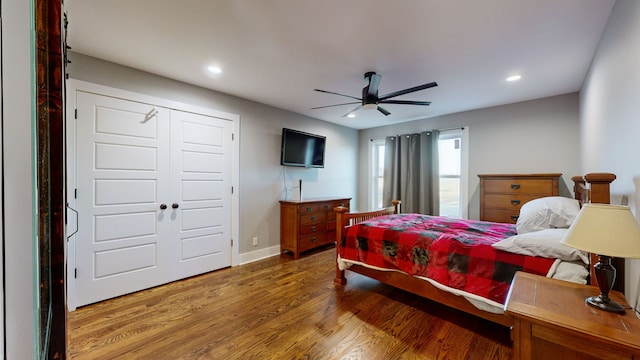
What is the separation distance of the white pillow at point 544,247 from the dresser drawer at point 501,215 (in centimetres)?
166

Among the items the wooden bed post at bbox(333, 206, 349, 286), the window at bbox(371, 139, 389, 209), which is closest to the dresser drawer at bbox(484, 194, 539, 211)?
the wooden bed post at bbox(333, 206, 349, 286)

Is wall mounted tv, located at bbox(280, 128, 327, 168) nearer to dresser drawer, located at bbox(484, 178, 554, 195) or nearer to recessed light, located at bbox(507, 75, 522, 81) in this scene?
dresser drawer, located at bbox(484, 178, 554, 195)

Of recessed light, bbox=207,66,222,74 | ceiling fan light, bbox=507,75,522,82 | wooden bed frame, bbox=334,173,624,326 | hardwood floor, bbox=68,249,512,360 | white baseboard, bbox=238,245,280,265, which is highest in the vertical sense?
recessed light, bbox=207,66,222,74

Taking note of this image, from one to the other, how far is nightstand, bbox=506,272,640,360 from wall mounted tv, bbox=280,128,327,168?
11.0 feet

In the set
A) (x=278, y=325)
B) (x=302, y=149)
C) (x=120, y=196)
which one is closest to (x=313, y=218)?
(x=302, y=149)

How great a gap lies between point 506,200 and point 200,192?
159 inches

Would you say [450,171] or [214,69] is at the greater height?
[214,69]

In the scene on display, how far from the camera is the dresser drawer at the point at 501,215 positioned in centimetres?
330

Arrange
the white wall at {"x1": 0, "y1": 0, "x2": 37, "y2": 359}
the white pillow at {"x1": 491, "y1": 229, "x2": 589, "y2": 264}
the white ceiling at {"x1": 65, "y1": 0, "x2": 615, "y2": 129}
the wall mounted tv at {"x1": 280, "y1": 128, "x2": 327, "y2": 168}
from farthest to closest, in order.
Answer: the wall mounted tv at {"x1": 280, "y1": 128, "x2": 327, "y2": 168}
the white ceiling at {"x1": 65, "y1": 0, "x2": 615, "y2": 129}
the white pillow at {"x1": 491, "y1": 229, "x2": 589, "y2": 264}
the white wall at {"x1": 0, "y1": 0, "x2": 37, "y2": 359}

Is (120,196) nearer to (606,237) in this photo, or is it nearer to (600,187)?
(606,237)

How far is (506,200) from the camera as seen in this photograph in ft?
11.0

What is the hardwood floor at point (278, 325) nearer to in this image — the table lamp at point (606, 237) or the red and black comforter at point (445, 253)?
the red and black comforter at point (445, 253)

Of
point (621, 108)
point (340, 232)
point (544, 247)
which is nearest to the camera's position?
point (621, 108)

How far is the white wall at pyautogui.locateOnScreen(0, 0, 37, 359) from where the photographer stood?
0.48 meters
